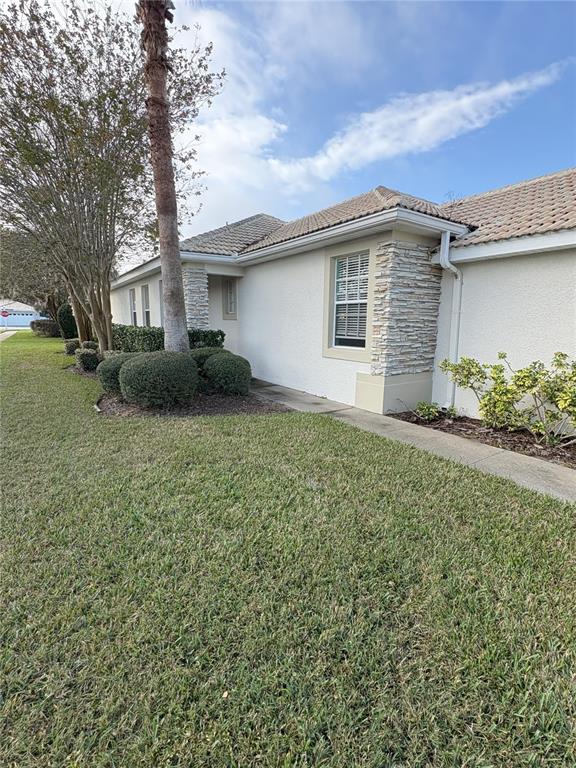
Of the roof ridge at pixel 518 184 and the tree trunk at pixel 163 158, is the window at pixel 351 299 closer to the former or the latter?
the tree trunk at pixel 163 158

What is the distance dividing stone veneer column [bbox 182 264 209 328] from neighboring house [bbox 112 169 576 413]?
0.15 m

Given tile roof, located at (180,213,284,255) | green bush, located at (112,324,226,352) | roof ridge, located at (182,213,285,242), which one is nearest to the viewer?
green bush, located at (112,324,226,352)

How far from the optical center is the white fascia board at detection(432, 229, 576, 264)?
5262mm

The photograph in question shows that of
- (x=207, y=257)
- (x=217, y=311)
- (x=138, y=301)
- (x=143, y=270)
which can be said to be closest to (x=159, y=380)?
(x=207, y=257)

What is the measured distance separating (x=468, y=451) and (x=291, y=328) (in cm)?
557

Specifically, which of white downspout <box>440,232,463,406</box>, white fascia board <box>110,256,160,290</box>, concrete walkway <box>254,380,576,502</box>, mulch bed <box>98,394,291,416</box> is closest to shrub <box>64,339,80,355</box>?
white fascia board <box>110,256,160,290</box>

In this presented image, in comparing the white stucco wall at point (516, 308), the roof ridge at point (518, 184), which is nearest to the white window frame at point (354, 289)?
the white stucco wall at point (516, 308)

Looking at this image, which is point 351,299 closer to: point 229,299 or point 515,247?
point 515,247

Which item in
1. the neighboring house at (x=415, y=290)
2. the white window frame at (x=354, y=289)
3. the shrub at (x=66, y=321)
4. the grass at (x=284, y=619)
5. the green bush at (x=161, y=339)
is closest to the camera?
the grass at (x=284, y=619)

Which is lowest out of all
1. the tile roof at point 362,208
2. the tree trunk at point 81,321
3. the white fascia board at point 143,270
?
the tree trunk at point 81,321

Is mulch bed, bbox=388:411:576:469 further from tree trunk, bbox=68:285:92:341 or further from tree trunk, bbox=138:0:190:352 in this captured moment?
tree trunk, bbox=68:285:92:341

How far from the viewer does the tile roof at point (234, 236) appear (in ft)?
35.0

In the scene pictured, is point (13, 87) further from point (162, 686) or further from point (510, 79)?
point (162, 686)

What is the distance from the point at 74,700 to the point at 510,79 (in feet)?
40.7
